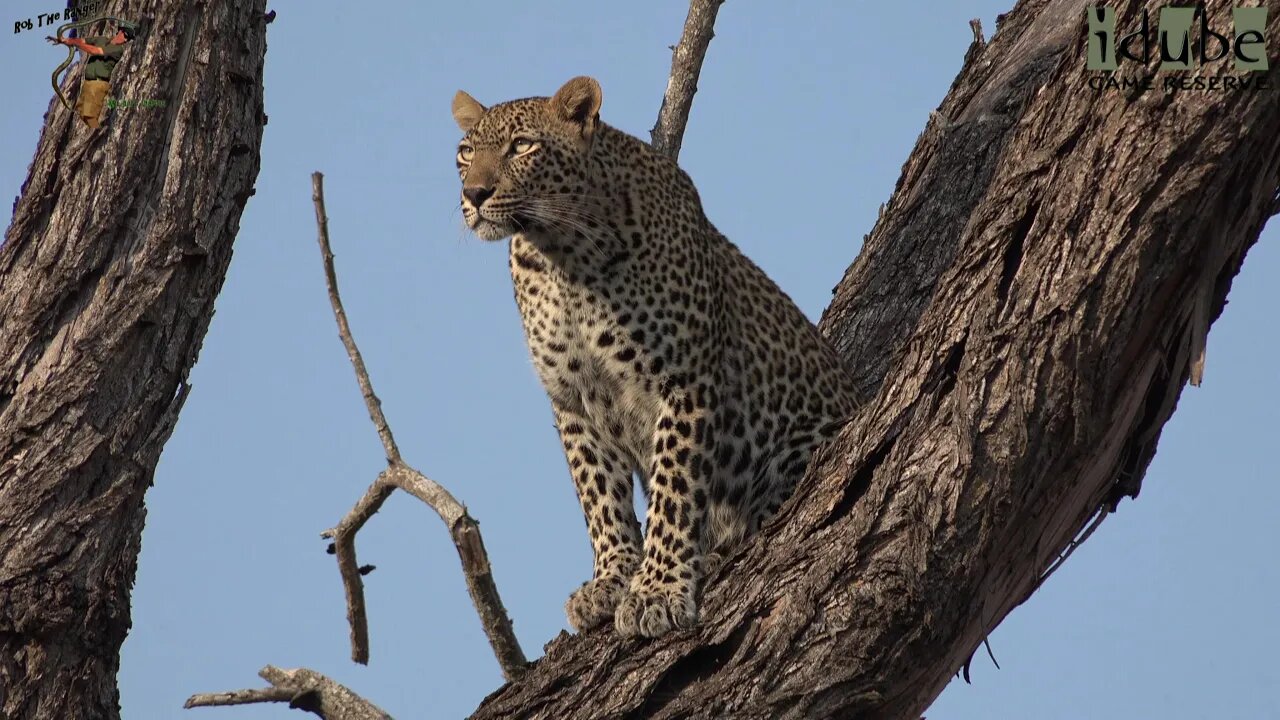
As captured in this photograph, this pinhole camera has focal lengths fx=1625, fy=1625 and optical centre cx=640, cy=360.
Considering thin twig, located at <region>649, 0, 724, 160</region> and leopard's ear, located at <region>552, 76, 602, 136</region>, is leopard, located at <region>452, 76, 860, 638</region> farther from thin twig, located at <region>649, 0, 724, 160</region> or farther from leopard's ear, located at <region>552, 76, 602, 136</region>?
thin twig, located at <region>649, 0, 724, 160</region>

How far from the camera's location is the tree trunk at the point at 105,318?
694cm

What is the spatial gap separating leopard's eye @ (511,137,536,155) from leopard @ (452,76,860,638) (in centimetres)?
1

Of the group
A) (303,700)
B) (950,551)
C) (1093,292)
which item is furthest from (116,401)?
(1093,292)

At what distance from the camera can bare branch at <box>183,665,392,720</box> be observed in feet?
28.3

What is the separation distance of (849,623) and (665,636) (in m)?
1.08

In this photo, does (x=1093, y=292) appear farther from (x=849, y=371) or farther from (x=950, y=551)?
(x=849, y=371)

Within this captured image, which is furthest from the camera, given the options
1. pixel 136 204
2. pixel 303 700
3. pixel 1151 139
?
pixel 303 700

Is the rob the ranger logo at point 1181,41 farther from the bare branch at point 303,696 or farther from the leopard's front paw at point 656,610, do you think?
the bare branch at point 303,696

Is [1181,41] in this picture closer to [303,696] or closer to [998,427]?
[998,427]

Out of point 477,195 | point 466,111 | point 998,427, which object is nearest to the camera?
point 998,427

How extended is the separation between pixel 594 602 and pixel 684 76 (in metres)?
4.35

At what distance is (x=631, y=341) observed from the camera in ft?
28.7

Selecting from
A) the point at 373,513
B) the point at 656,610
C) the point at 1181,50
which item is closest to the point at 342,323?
the point at 373,513

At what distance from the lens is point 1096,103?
6.09 metres
